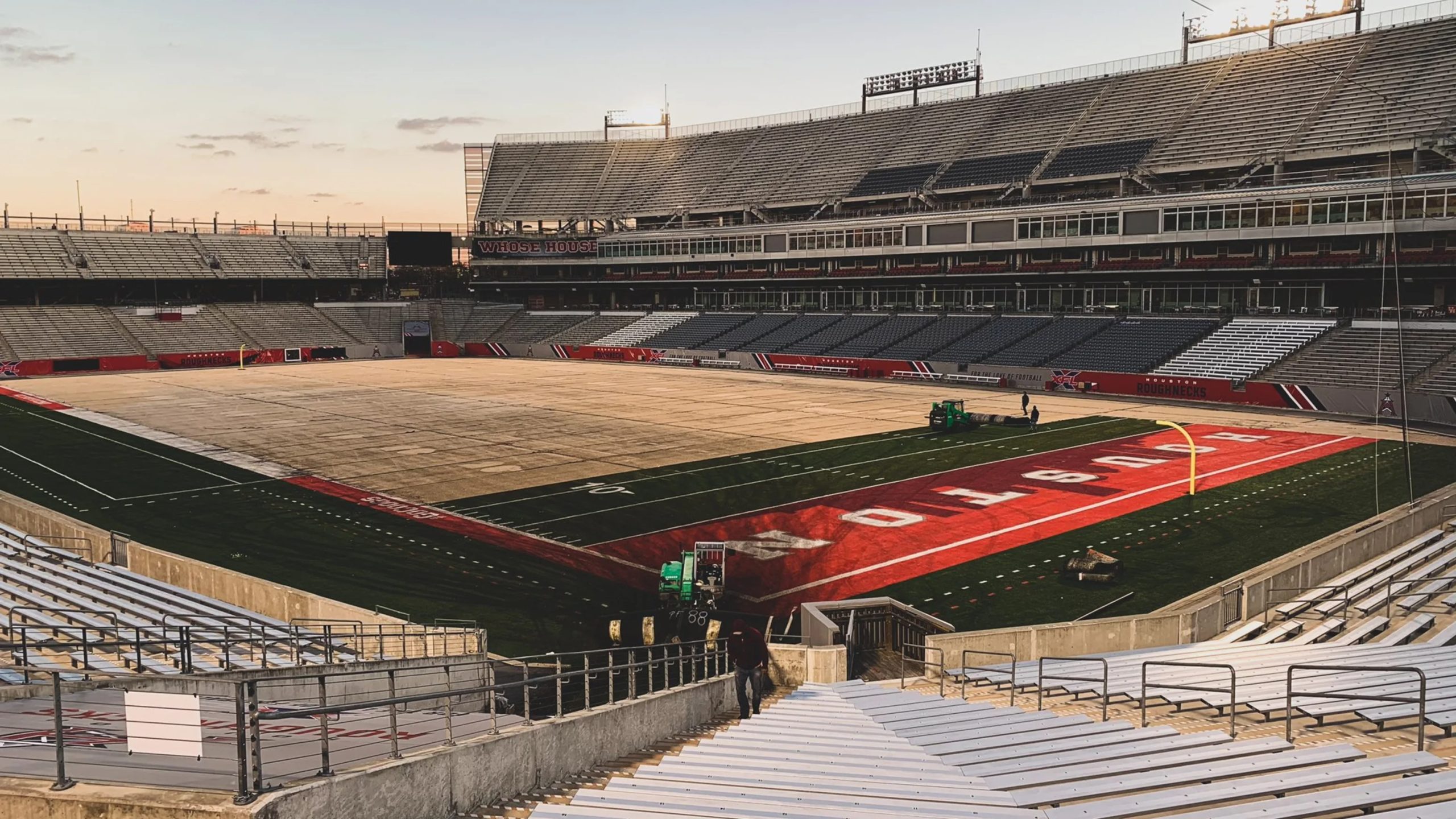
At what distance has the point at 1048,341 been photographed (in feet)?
228

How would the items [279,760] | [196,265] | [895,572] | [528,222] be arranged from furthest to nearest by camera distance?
[528,222], [196,265], [895,572], [279,760]

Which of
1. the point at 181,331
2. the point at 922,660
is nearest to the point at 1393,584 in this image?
the point at 922,660

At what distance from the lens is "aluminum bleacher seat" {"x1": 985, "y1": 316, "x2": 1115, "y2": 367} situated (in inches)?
2657

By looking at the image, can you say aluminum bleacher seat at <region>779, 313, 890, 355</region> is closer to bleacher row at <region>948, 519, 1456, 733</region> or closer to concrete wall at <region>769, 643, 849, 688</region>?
bleacher row at <region>948, 519, 1456, 733</region>

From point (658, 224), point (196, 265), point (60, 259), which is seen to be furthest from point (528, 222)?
point (60, 259)

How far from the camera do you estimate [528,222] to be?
11412cm

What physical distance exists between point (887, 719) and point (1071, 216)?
67.1 metres

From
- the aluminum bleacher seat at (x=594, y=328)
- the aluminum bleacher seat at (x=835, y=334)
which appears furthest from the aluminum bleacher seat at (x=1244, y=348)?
the aluminum bleacher seat at (x=594, y=328)

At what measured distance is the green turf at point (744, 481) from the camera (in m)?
30.2

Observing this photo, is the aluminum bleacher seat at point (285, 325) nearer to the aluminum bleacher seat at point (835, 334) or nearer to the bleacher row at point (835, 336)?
the bleacher row at point (835, 336)

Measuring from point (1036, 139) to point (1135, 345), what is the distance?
86.5 ft

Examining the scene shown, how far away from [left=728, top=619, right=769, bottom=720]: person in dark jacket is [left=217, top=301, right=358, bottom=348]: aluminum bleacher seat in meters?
91.9

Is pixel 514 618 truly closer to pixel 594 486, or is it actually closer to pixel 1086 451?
pixel 594 486

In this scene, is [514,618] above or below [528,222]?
below
